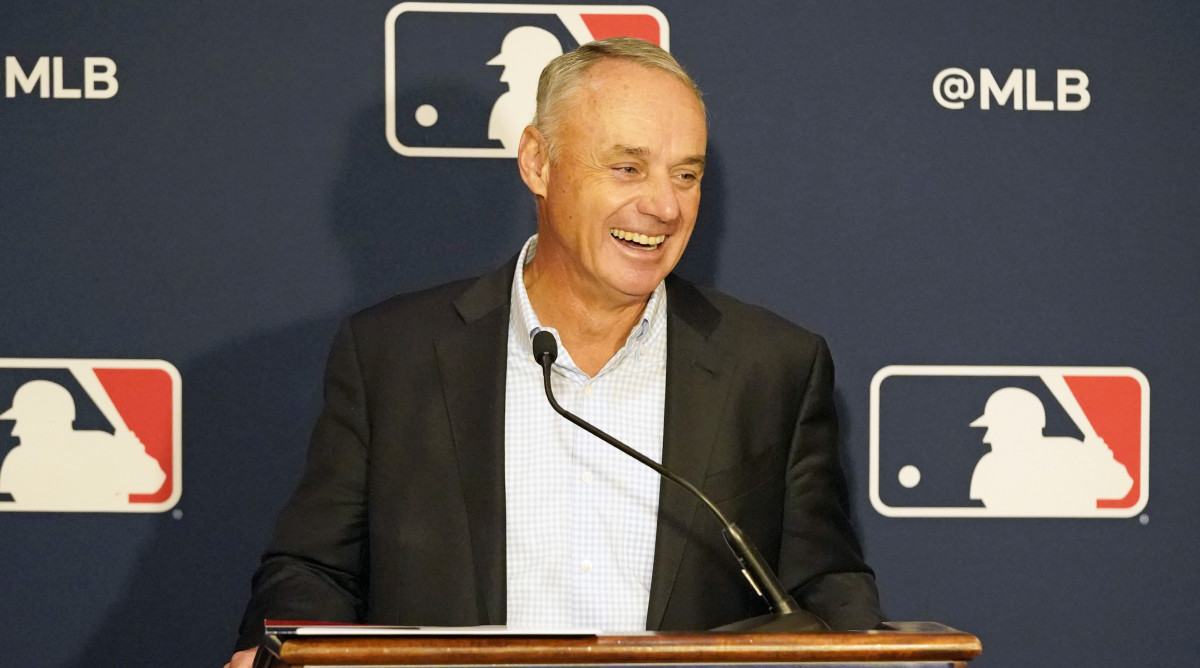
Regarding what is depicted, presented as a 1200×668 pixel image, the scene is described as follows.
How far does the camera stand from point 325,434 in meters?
2.21

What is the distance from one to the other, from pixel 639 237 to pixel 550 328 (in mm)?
242

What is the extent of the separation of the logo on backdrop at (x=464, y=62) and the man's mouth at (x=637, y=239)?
0.53 meters

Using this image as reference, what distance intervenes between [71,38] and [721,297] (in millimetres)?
1345

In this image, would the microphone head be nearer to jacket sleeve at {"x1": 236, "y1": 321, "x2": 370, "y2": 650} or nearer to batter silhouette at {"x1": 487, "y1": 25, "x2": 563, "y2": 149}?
jacket sleeve at {"x1": 236, "y1": 321, "x2": 370, "y2": 650}

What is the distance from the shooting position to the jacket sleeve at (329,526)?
202cm

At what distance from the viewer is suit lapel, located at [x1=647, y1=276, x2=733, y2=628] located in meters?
2.10

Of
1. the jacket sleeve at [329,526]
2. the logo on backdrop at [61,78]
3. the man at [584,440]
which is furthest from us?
the logo on backdrop at [61,78]

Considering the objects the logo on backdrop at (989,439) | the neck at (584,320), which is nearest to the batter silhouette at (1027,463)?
the logo on backdrop at (989,439)

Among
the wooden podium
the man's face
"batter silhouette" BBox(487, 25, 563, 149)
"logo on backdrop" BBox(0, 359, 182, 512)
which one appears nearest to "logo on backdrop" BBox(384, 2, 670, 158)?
"batter silhouette" BBox(487, 25, 563, 149)

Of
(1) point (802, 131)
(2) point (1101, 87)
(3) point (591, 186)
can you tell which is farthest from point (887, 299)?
(3) point (591, 186)

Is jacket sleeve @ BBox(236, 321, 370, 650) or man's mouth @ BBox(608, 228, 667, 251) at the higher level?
man's mouth @ BBox(608, 228, 667, 251)

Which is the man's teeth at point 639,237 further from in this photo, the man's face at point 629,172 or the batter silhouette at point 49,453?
the batter silhouette at point 49,453

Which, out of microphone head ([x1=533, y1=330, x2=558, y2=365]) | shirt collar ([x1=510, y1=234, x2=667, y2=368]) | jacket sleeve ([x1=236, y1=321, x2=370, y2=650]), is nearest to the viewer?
microphone head ([x1=533, y1=330, x2=558, y2=365])

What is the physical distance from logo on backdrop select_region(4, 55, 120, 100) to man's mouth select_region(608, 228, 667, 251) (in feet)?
3.60
